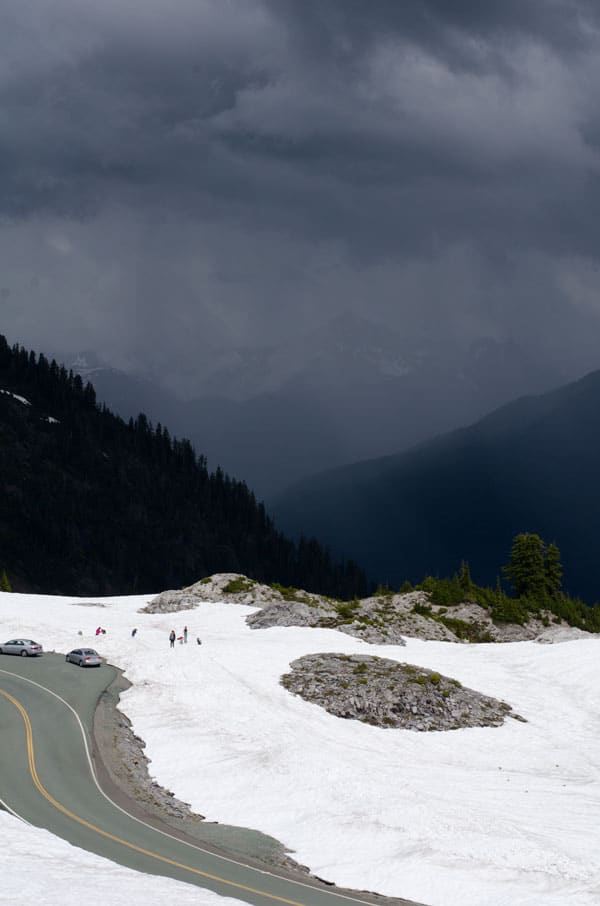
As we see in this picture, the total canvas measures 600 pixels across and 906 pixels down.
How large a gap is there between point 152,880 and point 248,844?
8.92 m

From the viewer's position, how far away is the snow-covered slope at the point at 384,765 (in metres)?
29.9

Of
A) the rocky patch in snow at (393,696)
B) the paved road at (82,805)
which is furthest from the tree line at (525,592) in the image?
the paved road at (82,805)

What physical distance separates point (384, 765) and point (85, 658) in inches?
1289

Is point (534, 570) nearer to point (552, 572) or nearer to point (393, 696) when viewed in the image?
point (552, 572)

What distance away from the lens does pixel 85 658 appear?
227 ft

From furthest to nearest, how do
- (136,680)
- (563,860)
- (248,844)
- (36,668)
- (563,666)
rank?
(563,666), (36,668), (136,680), (248,844), (563,860)

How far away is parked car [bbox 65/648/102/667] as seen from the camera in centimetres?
6912

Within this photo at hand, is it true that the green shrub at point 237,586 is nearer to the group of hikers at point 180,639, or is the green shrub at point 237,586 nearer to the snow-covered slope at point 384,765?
the snow-covered slope at point 384,765

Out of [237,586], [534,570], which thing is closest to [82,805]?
[237,586]

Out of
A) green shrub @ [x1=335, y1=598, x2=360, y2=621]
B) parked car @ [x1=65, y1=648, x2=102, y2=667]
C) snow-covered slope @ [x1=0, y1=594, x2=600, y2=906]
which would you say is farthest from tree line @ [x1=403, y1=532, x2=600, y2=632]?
parked car @ [x1=65, y1=648, x2=102, y2=667]

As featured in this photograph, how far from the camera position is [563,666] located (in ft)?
262

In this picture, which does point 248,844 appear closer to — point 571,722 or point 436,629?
point 571,722

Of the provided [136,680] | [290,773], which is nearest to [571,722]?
[290,773]

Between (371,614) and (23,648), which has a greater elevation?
(371,614)
